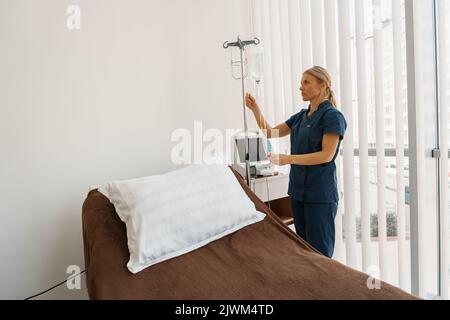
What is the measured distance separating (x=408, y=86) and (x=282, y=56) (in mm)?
905

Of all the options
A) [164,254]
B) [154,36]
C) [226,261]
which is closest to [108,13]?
[154,36]

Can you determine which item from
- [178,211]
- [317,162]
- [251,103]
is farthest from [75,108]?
[317,162]

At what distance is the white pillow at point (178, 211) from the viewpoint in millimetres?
1140

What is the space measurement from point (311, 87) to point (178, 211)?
0.96 metres

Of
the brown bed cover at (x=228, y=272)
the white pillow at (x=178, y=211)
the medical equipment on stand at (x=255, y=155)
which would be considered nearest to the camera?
the brown bed cover at (x=228, y=272)

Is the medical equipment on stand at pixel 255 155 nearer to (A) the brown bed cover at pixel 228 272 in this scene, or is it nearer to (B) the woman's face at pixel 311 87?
(B) the woman's face at pixel 311 87

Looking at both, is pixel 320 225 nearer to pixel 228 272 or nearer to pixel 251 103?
pixel 228 272

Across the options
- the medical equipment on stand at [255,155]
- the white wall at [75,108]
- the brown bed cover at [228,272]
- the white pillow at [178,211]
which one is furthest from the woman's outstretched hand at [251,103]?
the brown bed cover at [228,272]

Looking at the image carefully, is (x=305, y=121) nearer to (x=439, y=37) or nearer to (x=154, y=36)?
(x=439, y=37)

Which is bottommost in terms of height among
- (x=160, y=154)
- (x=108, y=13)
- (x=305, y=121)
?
(x=160, y=154)

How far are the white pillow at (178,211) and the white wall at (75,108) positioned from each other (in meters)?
0.39

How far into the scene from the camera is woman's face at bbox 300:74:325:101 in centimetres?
157
